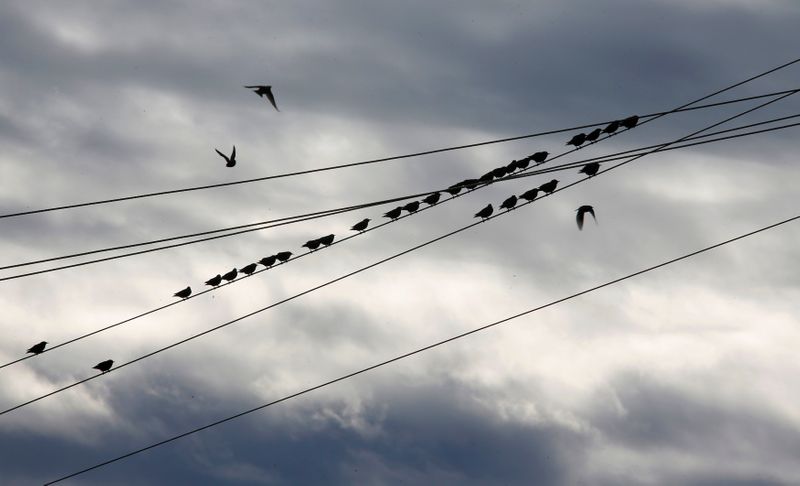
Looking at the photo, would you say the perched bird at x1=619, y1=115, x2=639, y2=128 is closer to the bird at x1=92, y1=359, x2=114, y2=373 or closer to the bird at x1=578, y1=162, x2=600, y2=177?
the bird at x1=578, y1=162, x2=600, y2=177

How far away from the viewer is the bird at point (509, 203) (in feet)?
99.6

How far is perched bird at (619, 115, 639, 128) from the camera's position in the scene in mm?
28602

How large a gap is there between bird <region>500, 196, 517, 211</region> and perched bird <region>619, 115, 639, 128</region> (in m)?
3.43

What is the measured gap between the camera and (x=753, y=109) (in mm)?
26641

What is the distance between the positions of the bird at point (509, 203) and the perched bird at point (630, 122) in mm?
3433

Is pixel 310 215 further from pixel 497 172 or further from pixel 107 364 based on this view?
pixel 107 364

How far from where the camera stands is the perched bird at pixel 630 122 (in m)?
28.6

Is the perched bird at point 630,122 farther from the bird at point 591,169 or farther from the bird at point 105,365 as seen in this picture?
the bird at point 105,365

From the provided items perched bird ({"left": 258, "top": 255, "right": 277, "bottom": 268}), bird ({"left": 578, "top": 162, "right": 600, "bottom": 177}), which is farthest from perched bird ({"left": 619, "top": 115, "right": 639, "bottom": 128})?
perched bird ({"left": 258, "top": 255, "right": 277, "bottom": 268})

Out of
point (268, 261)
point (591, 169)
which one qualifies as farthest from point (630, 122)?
point (268, 261)

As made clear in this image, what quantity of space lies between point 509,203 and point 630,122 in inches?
151

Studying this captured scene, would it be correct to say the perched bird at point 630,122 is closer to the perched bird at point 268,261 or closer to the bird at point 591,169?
the bird at point 591,169

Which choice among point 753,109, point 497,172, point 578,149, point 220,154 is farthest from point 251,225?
point 753,109

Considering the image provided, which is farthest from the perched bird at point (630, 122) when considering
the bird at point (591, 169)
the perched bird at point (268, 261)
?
the perched bird at point (268, 261)
